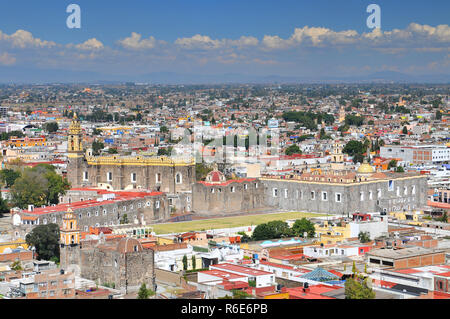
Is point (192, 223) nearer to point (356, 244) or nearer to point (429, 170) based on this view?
point (356, 244)

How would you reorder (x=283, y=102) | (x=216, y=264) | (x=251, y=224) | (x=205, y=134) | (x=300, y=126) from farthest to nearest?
(x=283, y=102), (x=300, y=126), (x=205, y=134), (x=251, y=224), (x=216, y=264)

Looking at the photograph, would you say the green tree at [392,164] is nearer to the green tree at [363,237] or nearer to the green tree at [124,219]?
the green tree at [124,219]

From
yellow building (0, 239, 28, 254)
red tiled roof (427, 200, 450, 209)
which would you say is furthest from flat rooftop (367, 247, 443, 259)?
red tiled roof (427, 200, 450, 209)

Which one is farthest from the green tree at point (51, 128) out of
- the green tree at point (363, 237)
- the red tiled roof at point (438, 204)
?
the green tree at point (363, 237)

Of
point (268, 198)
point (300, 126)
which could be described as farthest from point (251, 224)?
point (300, 126)

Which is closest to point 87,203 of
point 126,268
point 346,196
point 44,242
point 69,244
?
point 44,242

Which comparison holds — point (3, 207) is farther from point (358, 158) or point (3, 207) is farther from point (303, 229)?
point (358, 158)
